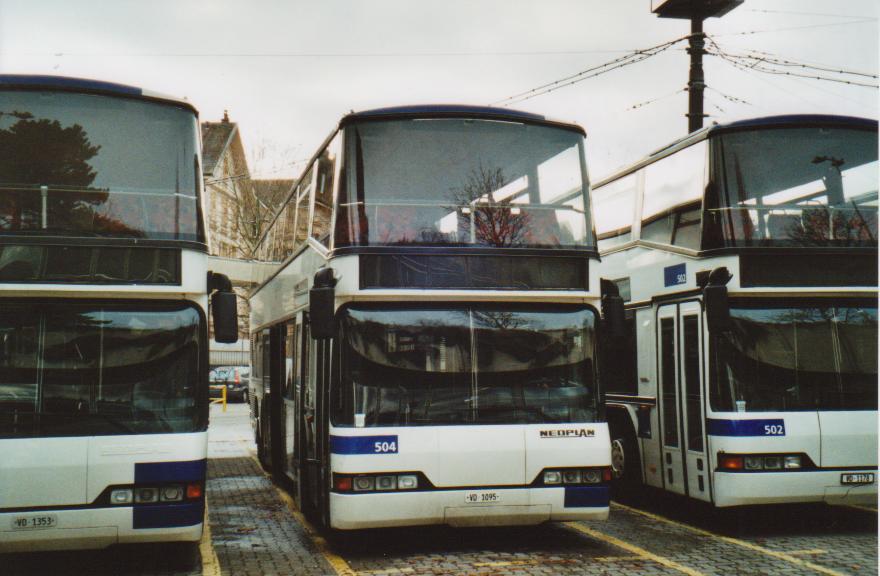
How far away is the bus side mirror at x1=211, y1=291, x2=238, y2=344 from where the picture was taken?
8.55 metres

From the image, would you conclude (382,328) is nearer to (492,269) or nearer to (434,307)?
(434,307)

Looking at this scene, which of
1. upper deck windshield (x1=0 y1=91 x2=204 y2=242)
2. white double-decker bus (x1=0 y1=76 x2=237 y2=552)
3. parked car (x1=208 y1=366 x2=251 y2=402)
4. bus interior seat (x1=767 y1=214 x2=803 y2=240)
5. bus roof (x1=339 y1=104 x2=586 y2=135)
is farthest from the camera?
parked car (x1=208 y1=366 x2=251 y2=402)

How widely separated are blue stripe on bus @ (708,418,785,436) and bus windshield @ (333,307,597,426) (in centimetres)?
156

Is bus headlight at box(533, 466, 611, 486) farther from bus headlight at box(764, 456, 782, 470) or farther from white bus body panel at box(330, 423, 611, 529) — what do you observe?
bus headlight at box(764, 456, 782, 470)

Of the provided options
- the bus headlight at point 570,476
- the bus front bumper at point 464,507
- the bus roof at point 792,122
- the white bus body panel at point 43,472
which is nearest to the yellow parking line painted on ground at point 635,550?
the bus front bumper at point 464,507

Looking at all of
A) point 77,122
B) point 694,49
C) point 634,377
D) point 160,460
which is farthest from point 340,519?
point 694,49

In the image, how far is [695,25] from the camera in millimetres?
15539

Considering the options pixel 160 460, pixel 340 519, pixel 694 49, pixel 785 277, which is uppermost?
pixel 694 49

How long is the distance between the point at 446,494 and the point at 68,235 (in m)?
3.95

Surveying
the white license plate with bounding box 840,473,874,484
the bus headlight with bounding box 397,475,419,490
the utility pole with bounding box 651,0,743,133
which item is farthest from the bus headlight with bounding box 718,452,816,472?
the utility pole with bounding box 651,0,743,133

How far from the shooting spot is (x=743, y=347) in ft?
32.4

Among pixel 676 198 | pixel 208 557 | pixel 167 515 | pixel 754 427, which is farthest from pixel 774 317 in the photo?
pixel 167 515

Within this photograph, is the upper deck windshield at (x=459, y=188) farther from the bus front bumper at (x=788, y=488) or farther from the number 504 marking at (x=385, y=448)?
the bus front bumper at (x=788, y=488)

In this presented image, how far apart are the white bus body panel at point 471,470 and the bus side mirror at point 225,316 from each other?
1.28 m
